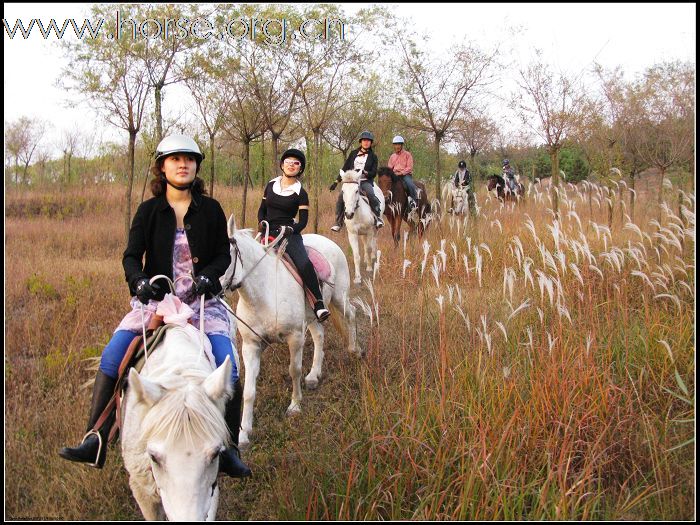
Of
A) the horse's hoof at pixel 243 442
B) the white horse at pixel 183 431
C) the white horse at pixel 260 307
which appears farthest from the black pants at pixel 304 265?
the white horse at pixel 183 431

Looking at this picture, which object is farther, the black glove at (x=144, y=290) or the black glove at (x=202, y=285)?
the black glove at (x=202, y=285)

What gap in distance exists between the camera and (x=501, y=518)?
301cm

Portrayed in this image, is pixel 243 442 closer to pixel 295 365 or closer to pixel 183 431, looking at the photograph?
pixel 295 365

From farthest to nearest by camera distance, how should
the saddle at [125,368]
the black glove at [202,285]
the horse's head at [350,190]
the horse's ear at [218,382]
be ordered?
the horse's head at [350,190]
the black glove at [202,285]
the saddle at [125,368]
the horse's ear at [218,382]

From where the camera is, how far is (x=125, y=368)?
3111mm

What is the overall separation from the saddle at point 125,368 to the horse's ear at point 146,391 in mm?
698

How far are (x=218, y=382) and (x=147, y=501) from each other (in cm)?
108

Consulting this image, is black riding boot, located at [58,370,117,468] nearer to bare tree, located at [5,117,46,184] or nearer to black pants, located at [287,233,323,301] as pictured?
black pants, located at [287,233,323,301]

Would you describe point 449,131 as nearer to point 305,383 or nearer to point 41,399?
point 305,383

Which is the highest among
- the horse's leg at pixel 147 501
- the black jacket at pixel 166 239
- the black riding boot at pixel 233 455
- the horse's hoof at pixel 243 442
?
the black jacket at pixel 166 239

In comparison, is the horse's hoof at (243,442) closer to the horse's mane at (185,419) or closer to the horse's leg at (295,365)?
the horse's leg at (295,365)

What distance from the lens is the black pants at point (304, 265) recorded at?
18.3 feet

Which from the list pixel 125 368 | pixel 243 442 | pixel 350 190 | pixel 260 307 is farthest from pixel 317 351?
pixel 350 190

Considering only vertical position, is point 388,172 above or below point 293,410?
above
